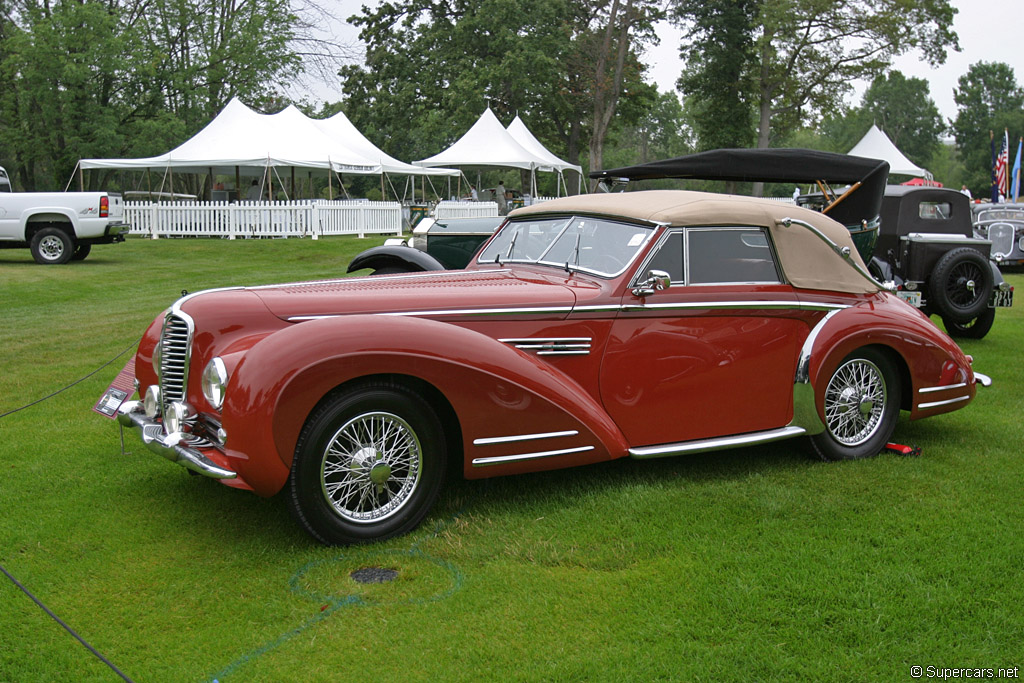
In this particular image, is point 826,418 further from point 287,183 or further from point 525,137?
point 287,183

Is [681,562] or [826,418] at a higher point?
[826,418]

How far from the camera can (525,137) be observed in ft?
113

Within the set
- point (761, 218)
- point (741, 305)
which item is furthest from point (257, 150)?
point (741, 305)

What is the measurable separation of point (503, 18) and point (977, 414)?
39389 millimetres

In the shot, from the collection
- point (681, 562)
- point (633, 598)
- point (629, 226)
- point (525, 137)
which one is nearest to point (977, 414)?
point (629, 226)

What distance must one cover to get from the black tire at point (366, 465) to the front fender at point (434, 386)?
3.5 inches

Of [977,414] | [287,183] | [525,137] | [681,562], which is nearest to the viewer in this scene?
[681,562]

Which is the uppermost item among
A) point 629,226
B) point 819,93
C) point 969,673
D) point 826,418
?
point 819,93

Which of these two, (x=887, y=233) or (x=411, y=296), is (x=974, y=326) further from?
(x=411, y=296)

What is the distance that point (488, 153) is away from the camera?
30203 mm

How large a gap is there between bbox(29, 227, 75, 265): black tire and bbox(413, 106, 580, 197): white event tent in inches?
567

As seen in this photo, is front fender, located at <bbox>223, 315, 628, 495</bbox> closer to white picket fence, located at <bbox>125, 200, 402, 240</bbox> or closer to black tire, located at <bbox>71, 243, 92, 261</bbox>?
black tire, located at <bbox>71, 243, 92, 261</bbox>

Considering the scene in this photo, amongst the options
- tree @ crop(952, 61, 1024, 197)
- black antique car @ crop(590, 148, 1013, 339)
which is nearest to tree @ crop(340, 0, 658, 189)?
black antique car @ crop(590, 148, 1013, 339)

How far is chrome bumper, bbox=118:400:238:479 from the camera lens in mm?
3816
